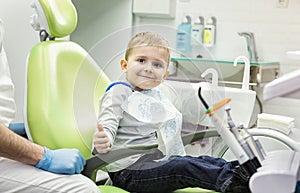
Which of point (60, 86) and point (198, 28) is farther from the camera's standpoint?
point (198, 28)

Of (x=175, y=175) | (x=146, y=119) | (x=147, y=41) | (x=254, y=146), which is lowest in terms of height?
(x=175, y=175)

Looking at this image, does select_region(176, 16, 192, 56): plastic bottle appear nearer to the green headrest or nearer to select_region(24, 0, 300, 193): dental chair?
select_region(24, 0, 300, 193): dental chair

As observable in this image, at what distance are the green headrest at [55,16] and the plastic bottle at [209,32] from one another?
1.66 metres

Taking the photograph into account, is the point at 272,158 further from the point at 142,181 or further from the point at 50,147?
the point at 50,147

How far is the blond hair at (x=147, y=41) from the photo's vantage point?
60.5 inches

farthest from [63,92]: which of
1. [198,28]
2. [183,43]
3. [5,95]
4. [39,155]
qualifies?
[198,28]

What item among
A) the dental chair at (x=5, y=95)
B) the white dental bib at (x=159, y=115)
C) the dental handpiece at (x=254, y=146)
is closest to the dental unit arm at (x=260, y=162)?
the dental handpiece at (x=254, y=146)

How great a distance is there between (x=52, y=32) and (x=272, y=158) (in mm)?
1075

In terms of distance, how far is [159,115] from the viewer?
1.55m

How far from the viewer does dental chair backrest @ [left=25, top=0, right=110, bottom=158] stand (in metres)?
1.61

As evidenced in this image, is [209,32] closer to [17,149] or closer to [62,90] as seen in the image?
[62,90]

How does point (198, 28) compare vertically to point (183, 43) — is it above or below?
below

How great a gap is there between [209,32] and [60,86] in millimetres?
Answer: 1845

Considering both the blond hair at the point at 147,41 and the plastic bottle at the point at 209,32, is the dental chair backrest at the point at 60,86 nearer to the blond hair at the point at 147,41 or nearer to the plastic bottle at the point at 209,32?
the blond hair at the point at 147,41
